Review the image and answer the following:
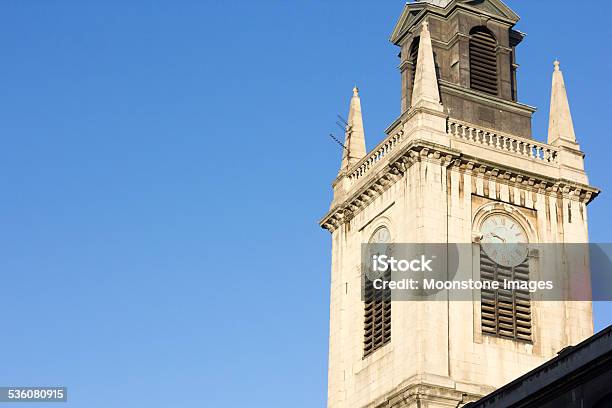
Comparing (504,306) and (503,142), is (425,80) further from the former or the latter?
(504,306)

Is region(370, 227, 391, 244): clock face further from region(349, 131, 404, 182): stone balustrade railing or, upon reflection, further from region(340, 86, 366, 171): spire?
region(340, 86, 366, 171): spire

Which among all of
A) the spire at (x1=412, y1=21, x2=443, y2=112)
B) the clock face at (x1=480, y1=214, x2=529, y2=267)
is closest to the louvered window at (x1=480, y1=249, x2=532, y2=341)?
the clock face at (x1=480, y1=214, x2=529, y2=267)

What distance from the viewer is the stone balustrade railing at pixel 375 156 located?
53.3m

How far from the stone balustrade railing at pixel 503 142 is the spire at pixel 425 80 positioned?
113 cm

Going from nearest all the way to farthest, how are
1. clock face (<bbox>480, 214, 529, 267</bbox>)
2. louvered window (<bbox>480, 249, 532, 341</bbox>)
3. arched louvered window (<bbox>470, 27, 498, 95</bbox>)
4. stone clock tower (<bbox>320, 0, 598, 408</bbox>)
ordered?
1. stone clock tower (<bbox>320, 0, 598, 408</bbox>)
2. louvered window (<bbox>480, 249, 532, 341</bbox>)
3. clock face (<bbox>480, 214, 529, 267</bbox>)
4. arched louvered window (<bbox>470, 27, 498, 95</bbox>)

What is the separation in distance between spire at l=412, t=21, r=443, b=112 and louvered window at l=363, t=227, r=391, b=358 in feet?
17.4

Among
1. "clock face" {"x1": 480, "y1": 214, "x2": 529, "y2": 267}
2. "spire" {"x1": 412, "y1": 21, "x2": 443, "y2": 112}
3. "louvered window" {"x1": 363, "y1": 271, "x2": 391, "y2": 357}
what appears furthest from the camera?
"spire" {"x1": 412, "y1": 21, "x2": 443, "y2": 112}

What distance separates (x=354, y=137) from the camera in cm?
5800

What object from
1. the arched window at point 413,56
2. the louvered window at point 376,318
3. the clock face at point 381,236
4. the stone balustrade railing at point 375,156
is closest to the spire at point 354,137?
the stone balustrade railing at point 375,156

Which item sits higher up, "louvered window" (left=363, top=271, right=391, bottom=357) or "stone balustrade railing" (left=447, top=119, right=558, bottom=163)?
"stone balustrade railing" (left=447, top=119, right=558, bottom=163)

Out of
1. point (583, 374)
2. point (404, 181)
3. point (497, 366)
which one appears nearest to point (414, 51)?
point (404, 181)

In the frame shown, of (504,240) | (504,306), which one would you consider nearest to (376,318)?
(504,306)

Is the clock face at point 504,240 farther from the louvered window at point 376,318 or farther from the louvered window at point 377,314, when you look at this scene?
the louvered window at point 376,318

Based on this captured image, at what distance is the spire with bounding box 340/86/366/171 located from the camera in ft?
188
